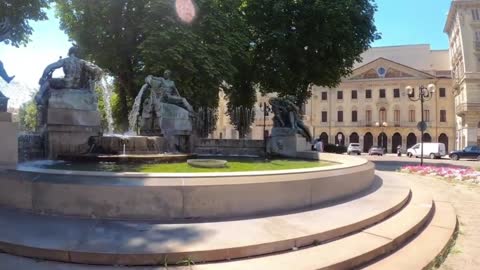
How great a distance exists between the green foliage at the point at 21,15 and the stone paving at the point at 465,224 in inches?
682

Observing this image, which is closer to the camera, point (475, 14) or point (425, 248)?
point (425, 248)

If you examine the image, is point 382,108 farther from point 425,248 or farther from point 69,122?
point 425,248

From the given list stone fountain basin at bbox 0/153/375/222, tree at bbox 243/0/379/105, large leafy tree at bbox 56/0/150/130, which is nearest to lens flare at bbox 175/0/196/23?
large leafy tree at bbox 56/0/150/130

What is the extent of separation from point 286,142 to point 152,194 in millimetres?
10118

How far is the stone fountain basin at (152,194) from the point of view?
4.86 metres

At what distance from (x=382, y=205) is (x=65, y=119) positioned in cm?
769

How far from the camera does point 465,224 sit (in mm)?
6875

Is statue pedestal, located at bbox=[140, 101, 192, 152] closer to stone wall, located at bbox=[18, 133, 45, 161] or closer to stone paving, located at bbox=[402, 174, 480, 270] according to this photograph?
stone wall, located at bbox=[18, 133, 45, 161]

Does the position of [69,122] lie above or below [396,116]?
below

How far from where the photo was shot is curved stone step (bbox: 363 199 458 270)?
4324 mm

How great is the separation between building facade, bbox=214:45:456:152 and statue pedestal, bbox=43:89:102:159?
50.7 meters

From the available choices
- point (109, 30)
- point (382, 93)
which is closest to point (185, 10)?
point (109, 30)

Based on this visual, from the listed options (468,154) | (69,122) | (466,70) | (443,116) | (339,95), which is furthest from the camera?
(339,95)

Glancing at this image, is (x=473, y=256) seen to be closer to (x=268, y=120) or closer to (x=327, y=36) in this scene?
(x=327, y=36)
